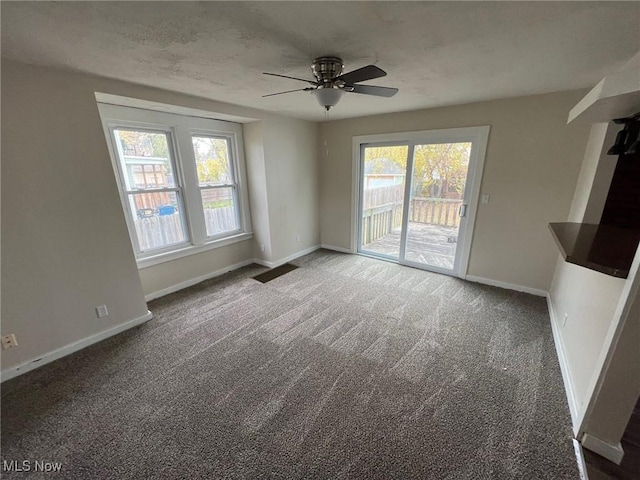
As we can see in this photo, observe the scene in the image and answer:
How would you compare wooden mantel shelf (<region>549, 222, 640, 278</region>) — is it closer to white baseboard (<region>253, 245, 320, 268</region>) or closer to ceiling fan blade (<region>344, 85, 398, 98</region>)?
ceiling fan blade (<region>344, 85, 398, 98</region>)

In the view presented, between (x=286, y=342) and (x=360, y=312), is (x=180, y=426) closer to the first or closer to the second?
(x=286, y=342)

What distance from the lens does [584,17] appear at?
1.25 metres

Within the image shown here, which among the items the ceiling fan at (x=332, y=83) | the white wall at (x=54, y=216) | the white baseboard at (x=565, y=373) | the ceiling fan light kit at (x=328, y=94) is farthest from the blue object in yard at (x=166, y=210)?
the white baseboard at (x=565, y=373)

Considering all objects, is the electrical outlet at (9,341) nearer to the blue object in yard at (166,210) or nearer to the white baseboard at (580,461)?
the blue object in yard at (166,210)

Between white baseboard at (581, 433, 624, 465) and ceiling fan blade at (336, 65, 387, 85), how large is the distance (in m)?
2.37

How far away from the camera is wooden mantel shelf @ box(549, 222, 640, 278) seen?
1196mm

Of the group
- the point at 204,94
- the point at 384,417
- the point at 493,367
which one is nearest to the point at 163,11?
the point at 204,94

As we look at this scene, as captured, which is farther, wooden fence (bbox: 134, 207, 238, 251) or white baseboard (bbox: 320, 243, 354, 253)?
white baseboard (bbox: 320, 243, 354, 253)

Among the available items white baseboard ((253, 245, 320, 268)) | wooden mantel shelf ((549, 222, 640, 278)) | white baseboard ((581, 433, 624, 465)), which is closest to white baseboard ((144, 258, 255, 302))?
white baseboard ((253, 245, 320, 268))

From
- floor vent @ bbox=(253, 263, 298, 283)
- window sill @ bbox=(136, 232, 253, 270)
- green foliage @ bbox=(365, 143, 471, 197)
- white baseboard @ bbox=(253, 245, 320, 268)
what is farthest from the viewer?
white baseboard @ bbox=(253, 245, 320, 268)

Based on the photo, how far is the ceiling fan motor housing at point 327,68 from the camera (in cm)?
171

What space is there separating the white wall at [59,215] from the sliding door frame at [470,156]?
2.39 meters

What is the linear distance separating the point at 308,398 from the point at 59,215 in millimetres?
2403

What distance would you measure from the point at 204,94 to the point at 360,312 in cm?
285
